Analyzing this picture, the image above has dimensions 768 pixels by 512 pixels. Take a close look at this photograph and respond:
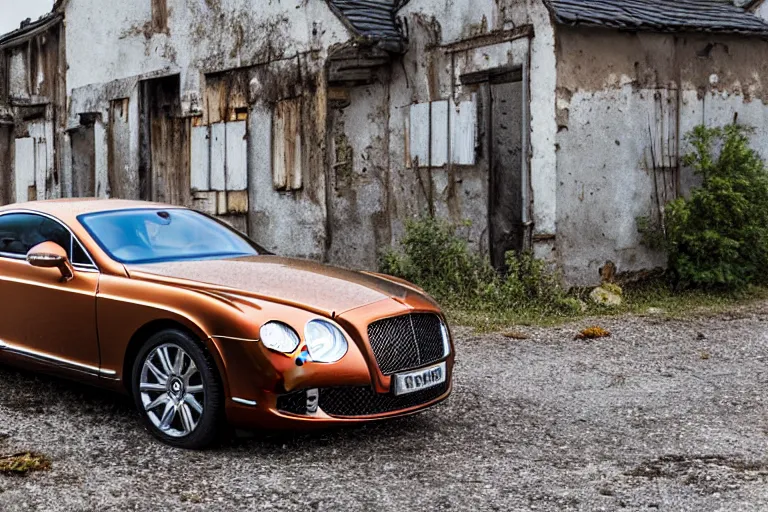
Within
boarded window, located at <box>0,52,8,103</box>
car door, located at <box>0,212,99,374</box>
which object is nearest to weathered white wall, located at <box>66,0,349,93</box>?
boarded window, located at <box>0,52,8,103</box>

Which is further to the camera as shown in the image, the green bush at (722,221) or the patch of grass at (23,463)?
the green bush at (722,221)

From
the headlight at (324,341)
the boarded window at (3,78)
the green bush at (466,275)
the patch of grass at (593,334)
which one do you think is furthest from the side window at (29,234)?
the boarded window at (3,78)

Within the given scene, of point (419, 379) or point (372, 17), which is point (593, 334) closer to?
point (419, 379)

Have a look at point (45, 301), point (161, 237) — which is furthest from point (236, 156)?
point (45, 301)

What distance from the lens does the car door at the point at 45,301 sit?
586 centimetres

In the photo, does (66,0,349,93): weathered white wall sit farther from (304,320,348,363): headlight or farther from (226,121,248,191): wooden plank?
(304,320,348,363): headlight

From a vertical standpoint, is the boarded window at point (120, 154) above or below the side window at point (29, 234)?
above

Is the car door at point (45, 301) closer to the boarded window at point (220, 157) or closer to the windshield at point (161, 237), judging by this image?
the windshield at point (161, 237)

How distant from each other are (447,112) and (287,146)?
111 inches

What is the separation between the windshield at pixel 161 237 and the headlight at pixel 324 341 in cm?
135

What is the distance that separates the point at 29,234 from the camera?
21.5 feet

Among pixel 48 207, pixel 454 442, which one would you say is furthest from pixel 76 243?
pixel 454 442

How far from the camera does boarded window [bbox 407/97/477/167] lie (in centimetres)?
1200

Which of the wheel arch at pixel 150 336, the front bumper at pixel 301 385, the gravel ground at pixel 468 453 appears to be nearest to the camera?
the gravel ground at pixel 468 453
